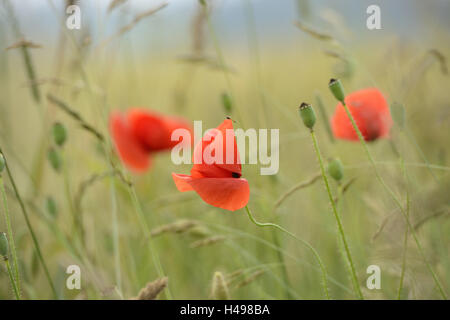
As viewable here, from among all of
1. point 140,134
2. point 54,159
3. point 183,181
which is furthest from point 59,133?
point 140,134

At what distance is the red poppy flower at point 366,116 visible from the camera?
2.09 ft

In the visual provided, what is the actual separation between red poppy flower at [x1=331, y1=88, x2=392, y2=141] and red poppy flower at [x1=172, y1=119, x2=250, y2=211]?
0.22 metres

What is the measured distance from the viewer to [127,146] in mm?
1084

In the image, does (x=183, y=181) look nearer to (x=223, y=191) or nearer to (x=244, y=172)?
(x=223, y=191)

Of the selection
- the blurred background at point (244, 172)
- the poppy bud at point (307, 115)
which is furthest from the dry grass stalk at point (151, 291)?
the poppy bud at point (307, 115)

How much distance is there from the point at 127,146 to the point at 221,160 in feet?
2.12

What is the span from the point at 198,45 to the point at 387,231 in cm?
62

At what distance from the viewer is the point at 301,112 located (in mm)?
476

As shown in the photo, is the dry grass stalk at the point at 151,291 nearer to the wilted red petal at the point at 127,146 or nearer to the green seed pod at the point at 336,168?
the green seed pod at the point at 336,168

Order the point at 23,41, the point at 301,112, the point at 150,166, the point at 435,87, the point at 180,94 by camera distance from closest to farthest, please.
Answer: the point at 301,112 < the point at 23,41 < the point at 150,166 < the point at 180,94 < the point at 435,87

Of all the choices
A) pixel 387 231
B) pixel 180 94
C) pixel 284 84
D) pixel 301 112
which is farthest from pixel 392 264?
pixel 284 84

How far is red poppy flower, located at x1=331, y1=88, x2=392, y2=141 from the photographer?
0.64 metres

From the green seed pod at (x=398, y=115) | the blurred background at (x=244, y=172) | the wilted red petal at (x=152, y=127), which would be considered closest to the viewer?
the green seed pod at (x=398, y=115)
